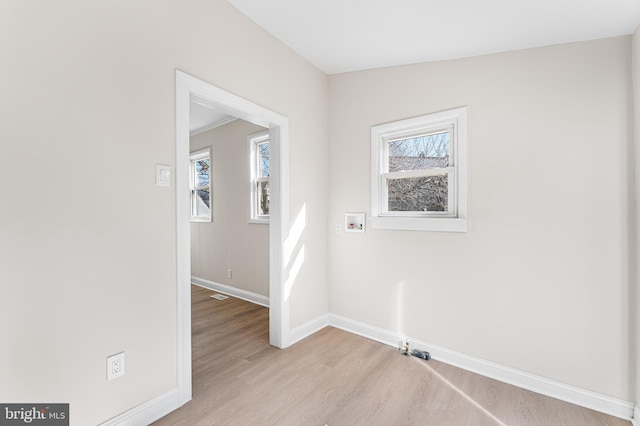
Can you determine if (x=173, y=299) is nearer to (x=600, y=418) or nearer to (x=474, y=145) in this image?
(x=474, y=145)

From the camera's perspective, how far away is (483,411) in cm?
181

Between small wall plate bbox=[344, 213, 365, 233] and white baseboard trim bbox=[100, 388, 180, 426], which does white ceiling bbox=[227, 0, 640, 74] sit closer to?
small wall plate bbox=[344, 213, 365, 233]

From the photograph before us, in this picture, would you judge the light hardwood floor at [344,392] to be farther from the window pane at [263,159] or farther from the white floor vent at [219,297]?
the window pane at [263,159]

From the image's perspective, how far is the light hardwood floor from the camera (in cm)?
175

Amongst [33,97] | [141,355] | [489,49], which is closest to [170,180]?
[33,97]

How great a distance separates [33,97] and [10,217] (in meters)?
0.55

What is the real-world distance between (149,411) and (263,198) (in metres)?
2.74

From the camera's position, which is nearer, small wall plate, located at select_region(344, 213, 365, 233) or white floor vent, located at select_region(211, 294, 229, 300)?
small wall plate, located at select_region(344, 213, 365, 233)

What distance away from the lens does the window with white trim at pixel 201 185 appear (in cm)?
490

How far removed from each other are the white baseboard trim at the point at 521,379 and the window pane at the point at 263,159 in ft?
8.10

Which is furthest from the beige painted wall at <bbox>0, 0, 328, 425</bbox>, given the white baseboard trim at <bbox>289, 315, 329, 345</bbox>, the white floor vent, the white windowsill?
the white floor vent

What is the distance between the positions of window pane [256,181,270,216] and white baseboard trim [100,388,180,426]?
2.50 metres

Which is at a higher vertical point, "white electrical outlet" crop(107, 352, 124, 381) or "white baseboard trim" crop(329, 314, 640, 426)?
"white electrical outlet" crop(107, 352, 124, 381)
